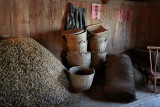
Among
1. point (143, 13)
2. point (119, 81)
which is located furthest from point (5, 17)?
point (143, 13)

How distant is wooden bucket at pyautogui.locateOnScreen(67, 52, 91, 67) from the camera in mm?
2510

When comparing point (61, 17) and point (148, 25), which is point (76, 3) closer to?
point (61, 17)

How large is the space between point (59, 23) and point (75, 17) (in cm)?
38

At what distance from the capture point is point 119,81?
2145 millimetres

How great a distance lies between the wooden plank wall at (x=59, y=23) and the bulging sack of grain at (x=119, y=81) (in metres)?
1.01

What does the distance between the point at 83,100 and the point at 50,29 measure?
1.59 meters

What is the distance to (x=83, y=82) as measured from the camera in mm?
2115

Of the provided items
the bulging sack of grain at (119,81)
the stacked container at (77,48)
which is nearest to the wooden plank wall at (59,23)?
the stacked container at (77,48)

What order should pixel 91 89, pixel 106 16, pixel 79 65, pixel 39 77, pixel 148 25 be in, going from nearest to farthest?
pixel 39 77
pixel 91 89
pixel 79 65
pixel 106 16
pixel 148 25

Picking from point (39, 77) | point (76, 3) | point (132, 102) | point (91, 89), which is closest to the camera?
point (39, 77)

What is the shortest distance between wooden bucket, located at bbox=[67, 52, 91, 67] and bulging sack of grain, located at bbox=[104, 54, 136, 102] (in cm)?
46

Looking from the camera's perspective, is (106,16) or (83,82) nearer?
(83,82)

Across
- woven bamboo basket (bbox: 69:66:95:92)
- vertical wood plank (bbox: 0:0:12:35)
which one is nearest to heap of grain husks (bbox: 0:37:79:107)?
woven bamboo basket (bbox: 69:66:95:92)

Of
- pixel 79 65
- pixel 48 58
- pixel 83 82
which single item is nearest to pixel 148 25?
pixel 79 65
